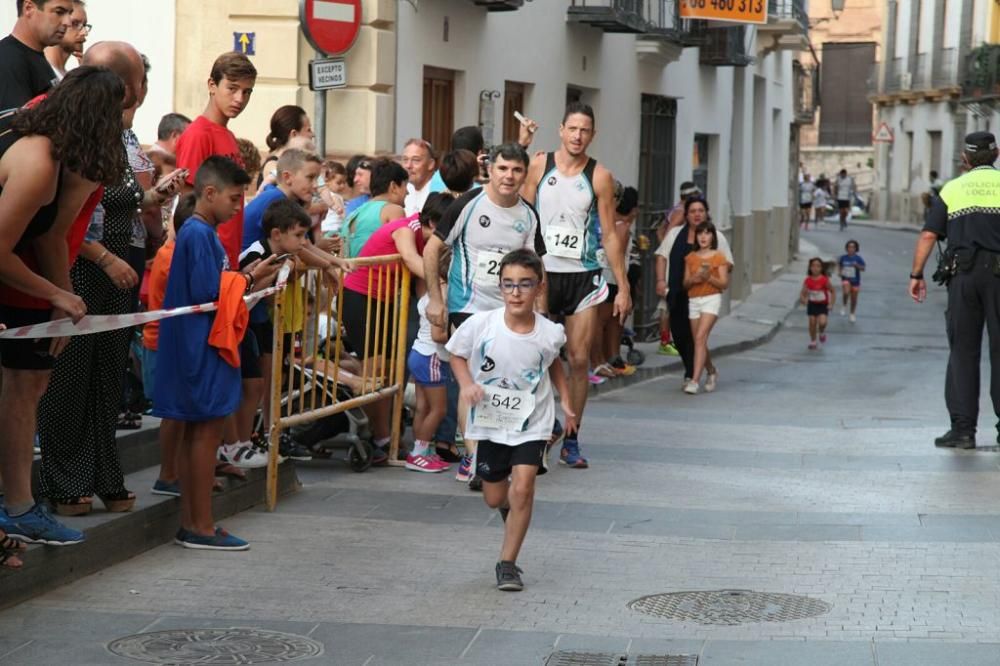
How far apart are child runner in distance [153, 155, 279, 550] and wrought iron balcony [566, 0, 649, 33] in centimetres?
1206

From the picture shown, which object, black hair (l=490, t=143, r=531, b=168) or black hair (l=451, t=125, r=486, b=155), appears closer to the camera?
black hair (l=490, t=143, r=531, b=168)

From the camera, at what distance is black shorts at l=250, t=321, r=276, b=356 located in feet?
31.0

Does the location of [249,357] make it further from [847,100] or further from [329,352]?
[847,100]

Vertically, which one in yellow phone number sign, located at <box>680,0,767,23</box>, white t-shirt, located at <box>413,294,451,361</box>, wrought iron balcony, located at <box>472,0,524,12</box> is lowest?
white t-shirt, located at <box>413,294,451,361</box>

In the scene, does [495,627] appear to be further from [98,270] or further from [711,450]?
[711,450]

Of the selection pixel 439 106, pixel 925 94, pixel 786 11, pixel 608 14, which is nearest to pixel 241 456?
pixel 439 106

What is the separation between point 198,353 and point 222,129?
5.22 feet

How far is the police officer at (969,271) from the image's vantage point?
11.9m

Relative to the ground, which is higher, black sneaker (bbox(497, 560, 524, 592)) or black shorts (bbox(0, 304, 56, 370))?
black shorts (bbox(0, 304, 56, 370))

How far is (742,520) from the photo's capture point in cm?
923

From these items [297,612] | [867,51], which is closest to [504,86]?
[297,612]

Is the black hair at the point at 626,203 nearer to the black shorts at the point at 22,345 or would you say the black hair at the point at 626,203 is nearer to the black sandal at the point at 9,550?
the black shorts at the point at 22,345

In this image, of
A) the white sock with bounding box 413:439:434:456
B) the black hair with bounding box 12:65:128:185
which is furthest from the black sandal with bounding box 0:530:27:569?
the white sock with bounding box 413:439:434:456

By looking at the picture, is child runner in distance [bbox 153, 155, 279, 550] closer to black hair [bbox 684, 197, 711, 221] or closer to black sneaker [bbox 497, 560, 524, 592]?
black sneaker [bbox 497, 560, 524, 592]
